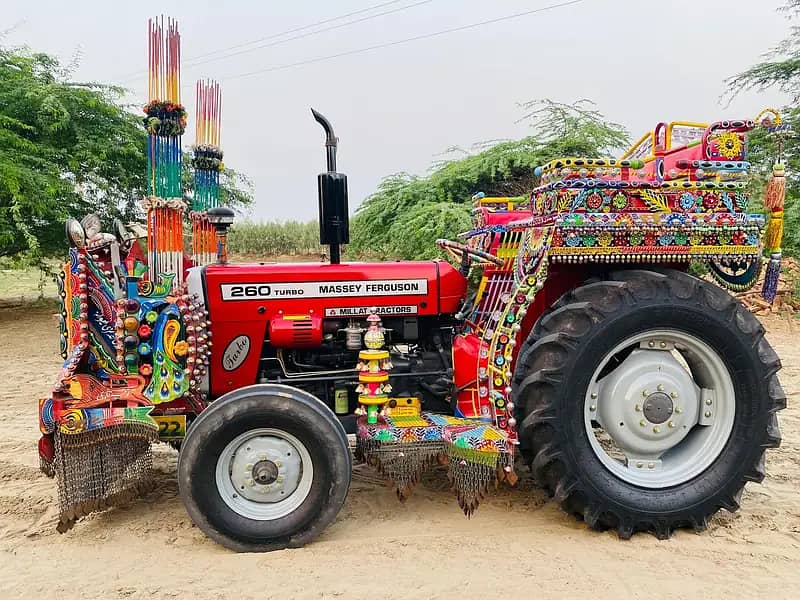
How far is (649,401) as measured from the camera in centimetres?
340

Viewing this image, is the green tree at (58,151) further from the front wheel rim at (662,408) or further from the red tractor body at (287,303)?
the front wheel rim at (662,408)

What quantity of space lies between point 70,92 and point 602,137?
30.8ft

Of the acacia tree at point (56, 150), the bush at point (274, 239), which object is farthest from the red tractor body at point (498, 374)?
the bush at point (274, 239)

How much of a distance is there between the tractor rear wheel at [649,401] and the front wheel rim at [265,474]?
3.75 feet

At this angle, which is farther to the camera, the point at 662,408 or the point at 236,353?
the point at 236,353

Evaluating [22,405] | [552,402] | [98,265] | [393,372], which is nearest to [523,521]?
[552,402]

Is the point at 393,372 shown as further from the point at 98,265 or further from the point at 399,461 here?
the point at 98,265

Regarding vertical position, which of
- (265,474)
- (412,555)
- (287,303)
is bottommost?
(412,555)

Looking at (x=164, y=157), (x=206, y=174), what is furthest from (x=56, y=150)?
(x=164, y=157)

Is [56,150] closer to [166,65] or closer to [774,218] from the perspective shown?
[166,65]

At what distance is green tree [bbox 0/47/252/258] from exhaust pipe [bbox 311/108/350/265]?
304 inches

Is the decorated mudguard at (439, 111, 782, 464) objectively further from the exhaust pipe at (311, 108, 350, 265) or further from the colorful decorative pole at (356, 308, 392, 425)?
the exhaust pipe at (311, 108, 350, 265)

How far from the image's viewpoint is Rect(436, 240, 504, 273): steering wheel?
3.69 metres

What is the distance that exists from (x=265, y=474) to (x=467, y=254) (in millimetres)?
1667
